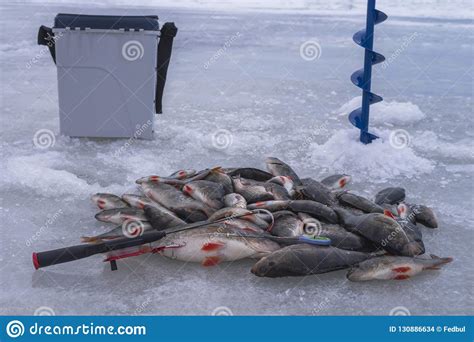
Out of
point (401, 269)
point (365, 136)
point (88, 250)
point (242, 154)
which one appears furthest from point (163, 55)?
point (401, 269)

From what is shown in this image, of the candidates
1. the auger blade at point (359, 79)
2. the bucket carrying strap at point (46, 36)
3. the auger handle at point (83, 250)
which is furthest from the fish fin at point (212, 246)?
the bucket carrying strap at point (46, 36)

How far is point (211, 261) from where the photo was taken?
3928 millimetres

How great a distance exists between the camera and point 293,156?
629 centimetres

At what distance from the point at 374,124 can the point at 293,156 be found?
176cm

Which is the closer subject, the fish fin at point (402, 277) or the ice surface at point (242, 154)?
the ice surface at point (242, 154)

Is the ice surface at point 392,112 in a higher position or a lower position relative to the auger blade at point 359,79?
lower

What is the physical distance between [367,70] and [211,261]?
3264 mm

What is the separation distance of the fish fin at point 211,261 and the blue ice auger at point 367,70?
9.96 feet

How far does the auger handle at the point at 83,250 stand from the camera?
150 inches

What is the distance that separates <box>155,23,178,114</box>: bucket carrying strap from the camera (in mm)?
6375

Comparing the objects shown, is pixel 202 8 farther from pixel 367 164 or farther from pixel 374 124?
pixel 367 164

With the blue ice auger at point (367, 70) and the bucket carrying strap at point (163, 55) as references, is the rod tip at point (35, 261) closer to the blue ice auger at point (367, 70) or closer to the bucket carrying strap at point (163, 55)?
the bucket carrying strap at point (163, 55)
